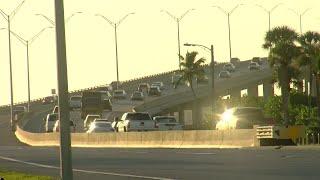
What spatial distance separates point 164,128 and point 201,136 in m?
20.8

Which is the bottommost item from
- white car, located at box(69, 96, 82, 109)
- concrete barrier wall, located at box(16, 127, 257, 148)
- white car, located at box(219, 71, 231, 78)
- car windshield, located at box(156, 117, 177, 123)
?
concrete barrier wall, located at box(16, 127, 257, 148)

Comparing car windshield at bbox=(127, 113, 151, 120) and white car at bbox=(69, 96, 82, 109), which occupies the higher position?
white car at bbox=(69, 96, 82, 109)

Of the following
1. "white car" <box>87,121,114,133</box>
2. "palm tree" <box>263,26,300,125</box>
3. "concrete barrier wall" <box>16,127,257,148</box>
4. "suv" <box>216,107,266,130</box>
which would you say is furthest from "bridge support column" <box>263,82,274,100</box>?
"suv" <box>216,107,266,130</box>

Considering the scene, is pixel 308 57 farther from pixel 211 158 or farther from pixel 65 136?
pixel 65 136

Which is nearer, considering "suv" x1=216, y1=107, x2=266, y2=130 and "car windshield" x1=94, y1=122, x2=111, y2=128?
"suv" x1=216, y1=107, x2=266, y2=130

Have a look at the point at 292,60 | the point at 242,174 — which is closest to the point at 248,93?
the point at 292,60

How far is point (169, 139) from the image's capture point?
54.0 metres

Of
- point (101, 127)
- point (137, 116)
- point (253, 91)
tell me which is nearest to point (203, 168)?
point (137, 116)

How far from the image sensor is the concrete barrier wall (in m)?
45.9

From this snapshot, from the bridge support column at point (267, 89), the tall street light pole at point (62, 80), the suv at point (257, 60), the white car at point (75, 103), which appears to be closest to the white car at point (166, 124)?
the white car at point (75, 103)

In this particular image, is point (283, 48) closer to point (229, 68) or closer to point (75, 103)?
point (75, 103)

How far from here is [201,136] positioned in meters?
49.8

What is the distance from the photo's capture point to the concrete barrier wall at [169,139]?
4589cm

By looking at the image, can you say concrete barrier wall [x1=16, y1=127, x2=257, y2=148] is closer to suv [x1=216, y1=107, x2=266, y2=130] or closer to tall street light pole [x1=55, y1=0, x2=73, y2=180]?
suv [x1=216, y1=107, x2=266, y2=130]
